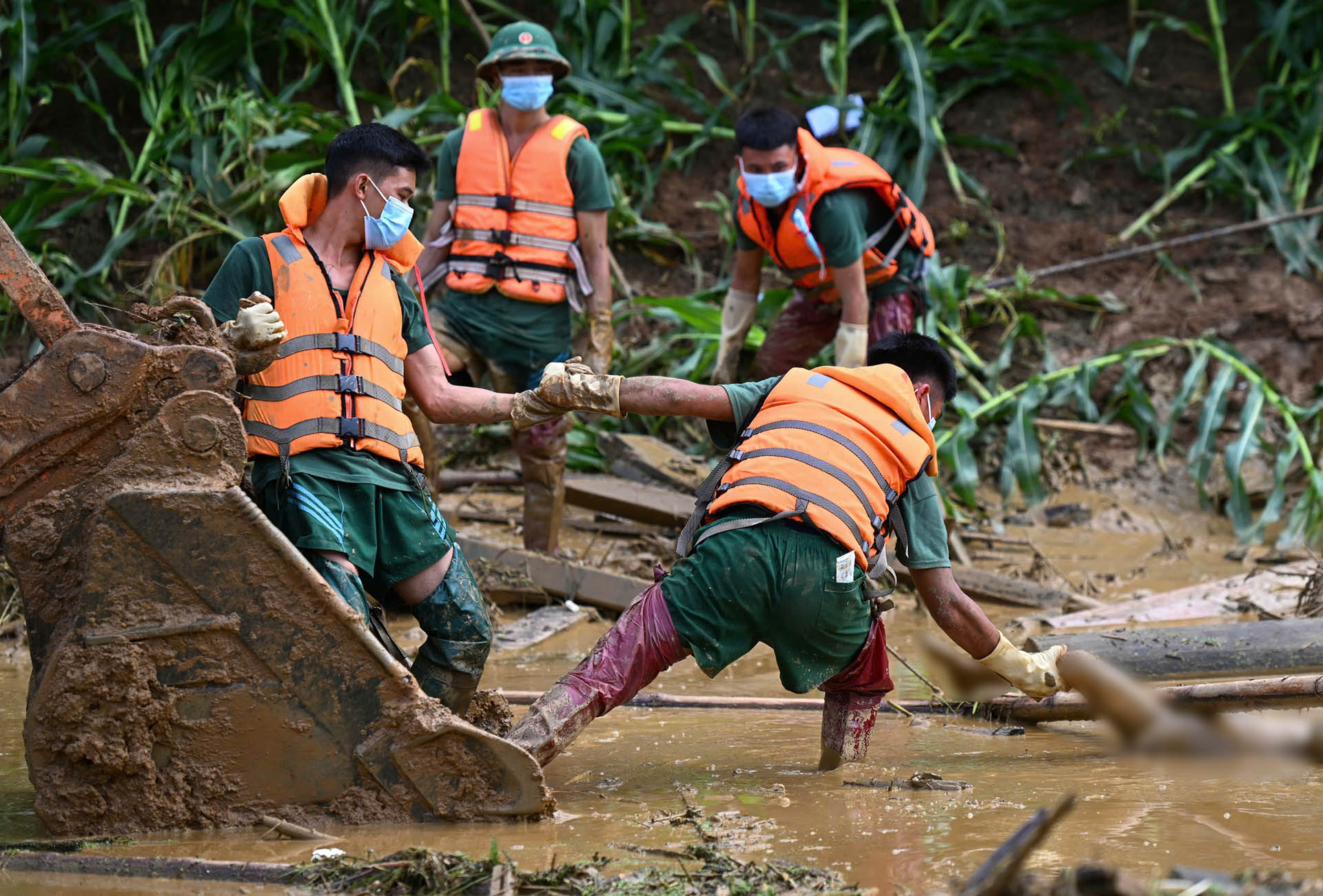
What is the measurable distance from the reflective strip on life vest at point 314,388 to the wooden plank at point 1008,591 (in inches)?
129

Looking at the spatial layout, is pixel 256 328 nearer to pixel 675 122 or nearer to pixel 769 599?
pixel 769 599

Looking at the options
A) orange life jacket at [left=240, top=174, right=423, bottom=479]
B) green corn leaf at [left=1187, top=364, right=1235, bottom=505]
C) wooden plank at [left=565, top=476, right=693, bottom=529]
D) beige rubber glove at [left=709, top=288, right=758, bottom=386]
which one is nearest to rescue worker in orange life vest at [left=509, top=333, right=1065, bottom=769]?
orange life jacket at [left=240, top=174, right=423, bottom=479]

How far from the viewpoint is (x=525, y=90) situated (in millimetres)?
5922

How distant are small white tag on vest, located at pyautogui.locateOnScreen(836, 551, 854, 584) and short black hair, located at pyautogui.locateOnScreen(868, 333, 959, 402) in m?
0.67

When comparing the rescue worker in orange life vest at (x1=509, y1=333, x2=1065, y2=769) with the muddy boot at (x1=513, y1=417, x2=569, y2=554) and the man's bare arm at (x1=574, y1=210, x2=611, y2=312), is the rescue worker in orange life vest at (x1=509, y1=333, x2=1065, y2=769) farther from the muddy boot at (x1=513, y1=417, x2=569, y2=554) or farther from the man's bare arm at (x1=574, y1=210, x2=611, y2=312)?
the man's bare arm at (x1=574, y1=210, x2=611, y2=312)

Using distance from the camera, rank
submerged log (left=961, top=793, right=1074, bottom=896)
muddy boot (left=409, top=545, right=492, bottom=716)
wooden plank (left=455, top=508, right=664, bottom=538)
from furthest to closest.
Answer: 1. wooden plank (left=455, top=508, right=664, bottom=538)
2. muddy boot (left=409, top=545, right=492, bottom=716)
3. submerged log (left=961, top=793, right=1074, bottom=896)

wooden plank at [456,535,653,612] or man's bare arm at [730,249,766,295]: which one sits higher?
man's bare arm at [730,249,766,295]

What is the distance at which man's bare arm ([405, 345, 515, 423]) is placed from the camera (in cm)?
396

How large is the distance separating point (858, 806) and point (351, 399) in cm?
166

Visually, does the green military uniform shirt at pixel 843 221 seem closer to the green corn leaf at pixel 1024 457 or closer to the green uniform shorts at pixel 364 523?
the green corn leaf at pixel 1024 457

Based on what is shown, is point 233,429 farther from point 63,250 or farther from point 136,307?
point 63,250

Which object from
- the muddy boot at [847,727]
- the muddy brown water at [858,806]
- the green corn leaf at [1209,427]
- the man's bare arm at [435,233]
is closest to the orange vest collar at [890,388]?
the muddy boot at [847,727]

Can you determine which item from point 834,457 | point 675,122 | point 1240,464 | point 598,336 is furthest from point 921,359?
point 675,122

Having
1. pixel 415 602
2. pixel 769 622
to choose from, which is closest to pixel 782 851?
pixel 769 622
